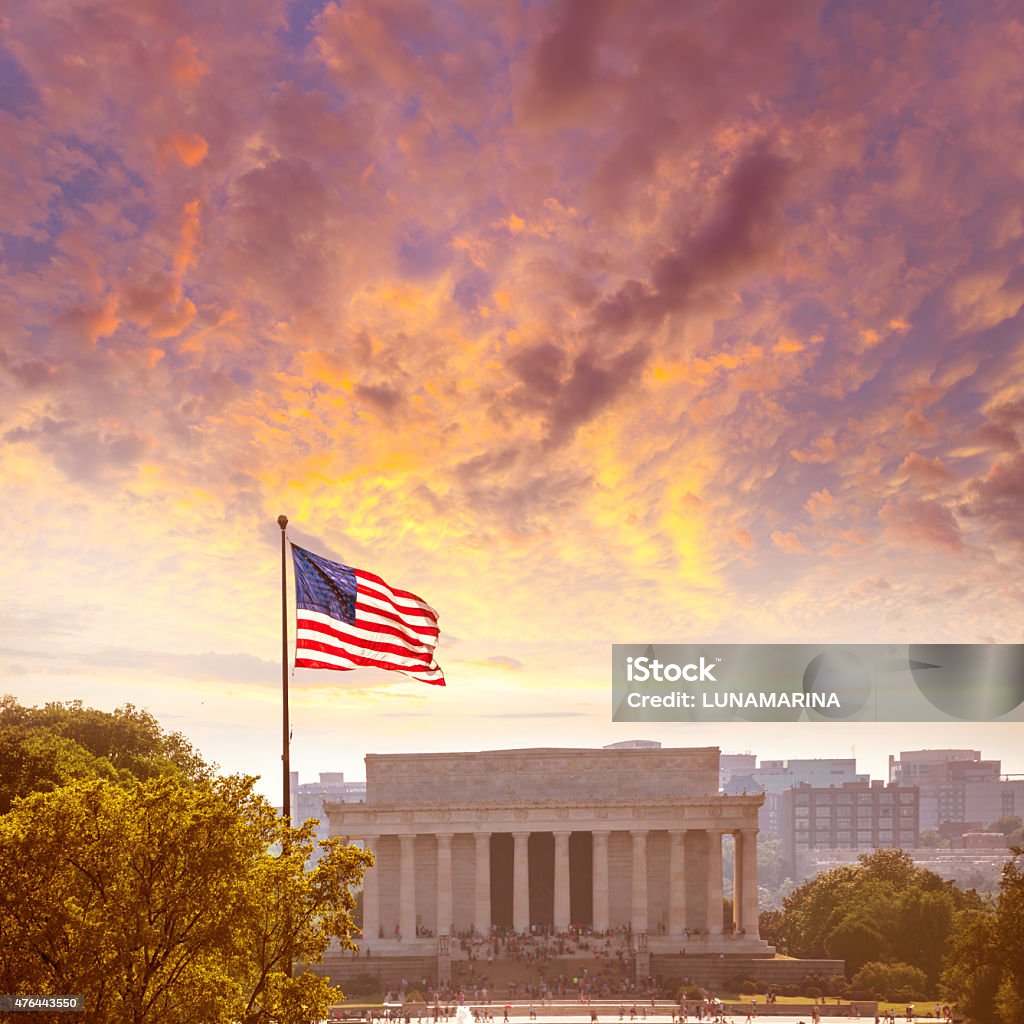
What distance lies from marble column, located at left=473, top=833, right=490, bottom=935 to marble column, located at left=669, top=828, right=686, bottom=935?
1585 centimetres

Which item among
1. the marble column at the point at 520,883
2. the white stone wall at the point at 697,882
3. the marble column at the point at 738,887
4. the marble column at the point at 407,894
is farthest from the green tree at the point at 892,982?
the marble column at the point at 407,894

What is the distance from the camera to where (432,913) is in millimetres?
106812

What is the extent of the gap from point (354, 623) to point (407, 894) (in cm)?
7528

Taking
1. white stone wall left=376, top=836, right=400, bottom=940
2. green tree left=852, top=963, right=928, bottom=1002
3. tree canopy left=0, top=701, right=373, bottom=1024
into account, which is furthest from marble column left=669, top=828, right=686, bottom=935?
tree canopy left=0, top=701, right=373, bottom=1024

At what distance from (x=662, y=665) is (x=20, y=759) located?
42.0 m

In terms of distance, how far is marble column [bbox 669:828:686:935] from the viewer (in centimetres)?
10412

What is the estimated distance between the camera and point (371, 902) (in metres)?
106

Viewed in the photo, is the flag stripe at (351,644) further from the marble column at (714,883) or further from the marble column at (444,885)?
the marble column at (714,883)

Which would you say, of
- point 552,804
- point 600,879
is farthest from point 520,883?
point 552,804

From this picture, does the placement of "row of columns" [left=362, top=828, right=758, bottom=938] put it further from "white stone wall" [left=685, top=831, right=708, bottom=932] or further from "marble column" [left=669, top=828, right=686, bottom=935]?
"white stone wall" [left=685, top=831, right=708, bottom=932]

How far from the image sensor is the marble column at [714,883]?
345 feet

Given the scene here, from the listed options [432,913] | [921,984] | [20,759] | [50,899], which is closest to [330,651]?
[50,899]

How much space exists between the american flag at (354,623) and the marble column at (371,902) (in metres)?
71.1

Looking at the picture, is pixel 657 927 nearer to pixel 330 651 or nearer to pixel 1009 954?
pixel 1009 954
